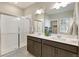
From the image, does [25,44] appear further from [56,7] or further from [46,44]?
[56,7]

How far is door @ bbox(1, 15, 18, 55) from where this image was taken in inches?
123

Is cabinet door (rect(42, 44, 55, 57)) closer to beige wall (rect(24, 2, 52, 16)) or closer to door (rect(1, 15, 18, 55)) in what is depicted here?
→ door (rect(1, 15, 18, 55))

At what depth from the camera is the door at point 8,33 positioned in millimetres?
3129

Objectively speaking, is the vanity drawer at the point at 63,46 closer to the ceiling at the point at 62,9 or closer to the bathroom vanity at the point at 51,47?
the bathroom vanity at the point at 51,47

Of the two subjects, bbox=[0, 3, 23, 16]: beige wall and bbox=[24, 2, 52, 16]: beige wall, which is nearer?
bbox=[0, 3, 23, 16]: beige wall

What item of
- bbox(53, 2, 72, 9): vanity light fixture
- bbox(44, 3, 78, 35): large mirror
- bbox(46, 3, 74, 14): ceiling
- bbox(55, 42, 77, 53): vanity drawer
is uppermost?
bbox(53, 2, 72, 9): vanity light fixture

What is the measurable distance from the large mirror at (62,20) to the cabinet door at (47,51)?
65cm

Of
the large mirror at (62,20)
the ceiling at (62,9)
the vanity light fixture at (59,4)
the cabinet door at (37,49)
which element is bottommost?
the cabinet door at (37,49)

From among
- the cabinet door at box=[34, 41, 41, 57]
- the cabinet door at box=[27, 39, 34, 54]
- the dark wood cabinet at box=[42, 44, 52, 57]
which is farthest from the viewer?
the cabinet door at box=[27, 39, 34, 54]

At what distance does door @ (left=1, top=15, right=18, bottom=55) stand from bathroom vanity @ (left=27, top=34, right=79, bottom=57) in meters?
0.58

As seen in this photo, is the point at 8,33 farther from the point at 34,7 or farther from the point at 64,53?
the point at 64,53

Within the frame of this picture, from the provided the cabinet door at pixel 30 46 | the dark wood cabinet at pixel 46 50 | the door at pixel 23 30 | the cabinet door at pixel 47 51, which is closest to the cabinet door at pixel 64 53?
the cabinet door at pixel 47 51

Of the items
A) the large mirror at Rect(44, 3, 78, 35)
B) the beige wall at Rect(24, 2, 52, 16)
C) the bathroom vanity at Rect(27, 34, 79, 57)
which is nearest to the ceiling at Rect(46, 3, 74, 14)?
the large mirror at Rect(44, 3, 78, 35)

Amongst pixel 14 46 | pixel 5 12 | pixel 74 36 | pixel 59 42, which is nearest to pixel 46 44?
pixel 59 42
